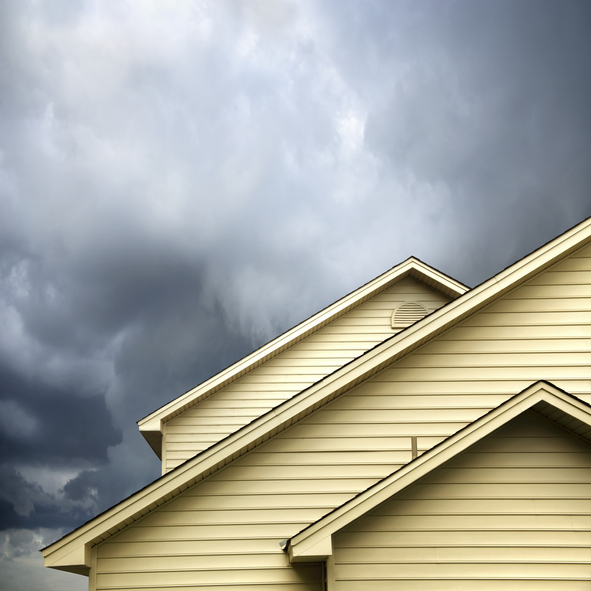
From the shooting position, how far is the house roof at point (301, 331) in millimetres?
13336

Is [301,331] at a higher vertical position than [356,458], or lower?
higher

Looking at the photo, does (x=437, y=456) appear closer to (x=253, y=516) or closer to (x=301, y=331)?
(x=253, y=516)

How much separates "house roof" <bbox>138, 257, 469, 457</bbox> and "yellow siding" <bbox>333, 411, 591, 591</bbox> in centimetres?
735

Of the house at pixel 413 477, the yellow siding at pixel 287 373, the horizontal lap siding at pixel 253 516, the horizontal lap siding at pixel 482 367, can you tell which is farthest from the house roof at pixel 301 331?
the horizontal lap siding at pixel 253 516

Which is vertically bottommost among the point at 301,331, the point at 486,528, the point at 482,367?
the point at 486,528

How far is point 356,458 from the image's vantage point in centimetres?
773

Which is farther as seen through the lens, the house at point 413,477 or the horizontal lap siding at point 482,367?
the horizontal lap siding at point 482,367

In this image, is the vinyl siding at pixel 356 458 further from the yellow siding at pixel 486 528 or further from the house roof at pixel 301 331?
the house roof at pixel 301 331

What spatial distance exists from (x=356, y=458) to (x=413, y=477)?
1.92 meters

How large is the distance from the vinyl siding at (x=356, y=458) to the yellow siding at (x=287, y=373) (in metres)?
5.31

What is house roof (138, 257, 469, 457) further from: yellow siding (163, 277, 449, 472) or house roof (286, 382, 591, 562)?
house roof (286, 382, 591, 562)

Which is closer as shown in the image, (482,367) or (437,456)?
(437,456)

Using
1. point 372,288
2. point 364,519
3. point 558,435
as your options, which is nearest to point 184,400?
point 372,288

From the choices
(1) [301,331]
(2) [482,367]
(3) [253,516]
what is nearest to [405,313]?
(1) [301,331]
